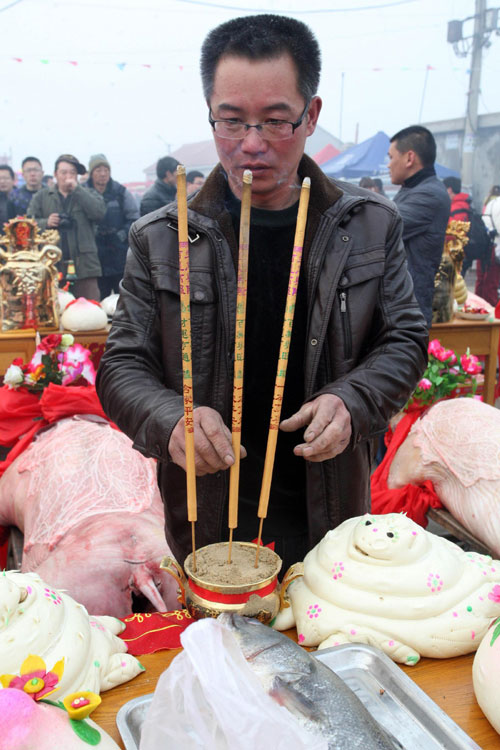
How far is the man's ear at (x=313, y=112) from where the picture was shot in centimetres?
142

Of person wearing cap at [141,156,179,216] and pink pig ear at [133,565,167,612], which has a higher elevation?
person wearing cap at [141,156,179,216]

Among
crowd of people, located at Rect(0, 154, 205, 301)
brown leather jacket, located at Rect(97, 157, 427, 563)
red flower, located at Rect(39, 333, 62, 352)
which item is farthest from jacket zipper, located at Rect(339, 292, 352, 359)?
crowd of people, located at Rect(0, 154, 205, 301)

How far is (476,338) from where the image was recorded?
4.01 meters

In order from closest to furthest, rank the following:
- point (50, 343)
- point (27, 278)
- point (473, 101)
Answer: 1. point (50, 343)
2. point (27, 278)
3. point (473, 101)

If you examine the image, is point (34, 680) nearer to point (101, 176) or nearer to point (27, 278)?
point (27, 278)

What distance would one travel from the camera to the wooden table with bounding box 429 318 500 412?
12.8ft

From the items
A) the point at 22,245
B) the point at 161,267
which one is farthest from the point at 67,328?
the point at 161,267

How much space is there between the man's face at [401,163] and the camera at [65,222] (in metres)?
2.75

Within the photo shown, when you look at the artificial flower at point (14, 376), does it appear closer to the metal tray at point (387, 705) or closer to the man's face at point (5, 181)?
the metal tray at point (387, 705)

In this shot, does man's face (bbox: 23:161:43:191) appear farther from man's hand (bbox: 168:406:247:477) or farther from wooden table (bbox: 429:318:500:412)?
man's hand (bbox: 168:406:247:477)

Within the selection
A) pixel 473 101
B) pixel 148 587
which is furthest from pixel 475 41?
pixel 148 587

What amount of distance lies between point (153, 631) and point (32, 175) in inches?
205

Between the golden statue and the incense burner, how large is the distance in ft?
9.94

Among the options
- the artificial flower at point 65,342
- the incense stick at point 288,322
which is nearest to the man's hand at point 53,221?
the artificial flower at point 65,342
